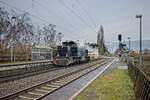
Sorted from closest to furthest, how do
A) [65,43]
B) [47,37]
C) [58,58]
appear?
1. [58,58]
2. [65,43]
3. [47,37]

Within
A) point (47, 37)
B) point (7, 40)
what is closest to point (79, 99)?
point (7, 40)

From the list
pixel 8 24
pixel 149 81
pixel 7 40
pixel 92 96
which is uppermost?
pixel 8 24

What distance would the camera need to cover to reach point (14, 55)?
4203 centimetres

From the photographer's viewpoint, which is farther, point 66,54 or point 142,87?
point 66,54

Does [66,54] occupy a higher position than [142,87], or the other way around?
[66,54]

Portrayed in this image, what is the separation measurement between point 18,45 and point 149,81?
40570mm

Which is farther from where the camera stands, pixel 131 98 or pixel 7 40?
pixel 7 40

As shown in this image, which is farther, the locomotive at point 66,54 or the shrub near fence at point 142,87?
the locomotive at point 66,54

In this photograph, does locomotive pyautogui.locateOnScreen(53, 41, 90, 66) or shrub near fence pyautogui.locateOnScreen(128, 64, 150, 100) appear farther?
locomotive pyautogui.locateOnScreen(53, 41, 90, 66)

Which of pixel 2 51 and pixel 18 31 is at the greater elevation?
pixel 18 31

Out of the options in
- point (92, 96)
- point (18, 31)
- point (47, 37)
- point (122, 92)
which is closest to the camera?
point (92, 96)

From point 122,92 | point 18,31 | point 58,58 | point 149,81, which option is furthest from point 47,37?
point 149,81

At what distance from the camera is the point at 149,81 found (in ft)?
26.6

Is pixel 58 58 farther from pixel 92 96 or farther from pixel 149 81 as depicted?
pixel 149 81
